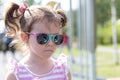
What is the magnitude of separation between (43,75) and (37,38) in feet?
0.81

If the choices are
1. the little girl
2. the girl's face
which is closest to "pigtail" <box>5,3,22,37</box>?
the little girl

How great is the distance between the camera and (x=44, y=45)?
9.95ft

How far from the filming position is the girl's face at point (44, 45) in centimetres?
303

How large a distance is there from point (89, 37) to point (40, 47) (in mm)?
1650

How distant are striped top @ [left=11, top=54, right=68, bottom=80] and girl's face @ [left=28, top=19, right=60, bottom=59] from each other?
0.41ft

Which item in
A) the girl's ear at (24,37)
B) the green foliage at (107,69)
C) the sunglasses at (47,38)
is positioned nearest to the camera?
the sunglasses at (47,38)

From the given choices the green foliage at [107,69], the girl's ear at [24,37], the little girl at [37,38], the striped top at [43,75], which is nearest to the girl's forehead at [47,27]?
the little girl at [37,38]

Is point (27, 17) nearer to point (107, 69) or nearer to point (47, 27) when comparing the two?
point (47, 27)

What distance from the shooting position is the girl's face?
3.03m

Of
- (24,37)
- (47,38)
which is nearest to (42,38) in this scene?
(47,38)

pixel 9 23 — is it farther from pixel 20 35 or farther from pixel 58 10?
pixel 58 10

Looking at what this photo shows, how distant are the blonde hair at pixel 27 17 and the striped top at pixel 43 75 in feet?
0.80

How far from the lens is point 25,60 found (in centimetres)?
312

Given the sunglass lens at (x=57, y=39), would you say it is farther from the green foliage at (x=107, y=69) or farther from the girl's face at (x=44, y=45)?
the green foliage at (x=107, y=69)
